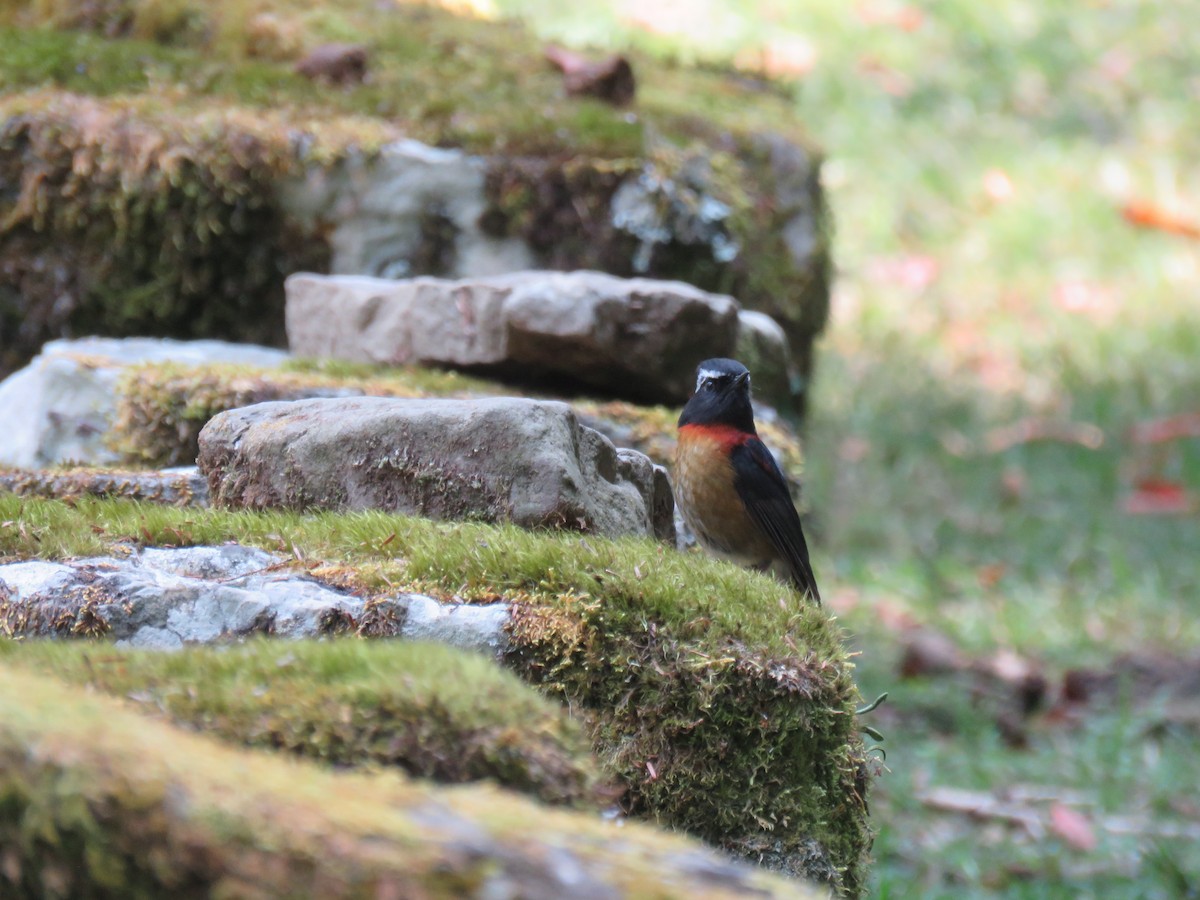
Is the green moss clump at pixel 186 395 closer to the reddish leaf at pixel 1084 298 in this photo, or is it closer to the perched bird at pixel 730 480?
the perched bird at pixel 730 480

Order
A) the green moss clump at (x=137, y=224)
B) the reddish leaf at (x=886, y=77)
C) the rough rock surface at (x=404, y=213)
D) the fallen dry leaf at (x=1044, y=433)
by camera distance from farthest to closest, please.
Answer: the reddish leaf at (x=886, y=77), the fallen dry leaf at (x=1044, y=433), the rough rock surface at (x=404, y=213), the green moss clump at (x=137, y=224)

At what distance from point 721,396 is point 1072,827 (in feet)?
9.47

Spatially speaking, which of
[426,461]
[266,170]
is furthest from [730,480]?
[266,170]

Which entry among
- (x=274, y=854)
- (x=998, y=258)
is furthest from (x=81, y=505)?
(x=998, y=258)

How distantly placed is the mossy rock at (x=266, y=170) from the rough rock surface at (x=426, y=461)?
7.71 feet

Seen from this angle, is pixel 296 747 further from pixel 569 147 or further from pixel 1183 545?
pixel 1183 545

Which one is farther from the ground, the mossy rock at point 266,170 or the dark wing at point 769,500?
the mossy rock at point 266,170

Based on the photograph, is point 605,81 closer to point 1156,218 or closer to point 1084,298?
point 1084,298

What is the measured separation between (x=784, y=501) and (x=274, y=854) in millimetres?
2812

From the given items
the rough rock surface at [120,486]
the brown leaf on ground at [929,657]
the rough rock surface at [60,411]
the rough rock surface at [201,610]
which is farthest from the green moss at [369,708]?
the brown leaf on ground at [929,657]

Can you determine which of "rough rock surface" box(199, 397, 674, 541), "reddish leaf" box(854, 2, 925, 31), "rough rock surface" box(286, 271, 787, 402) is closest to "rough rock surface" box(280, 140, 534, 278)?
"rough rock surface" box(286, 271, 787, 402)

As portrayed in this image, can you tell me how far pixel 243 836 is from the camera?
1.40 meters

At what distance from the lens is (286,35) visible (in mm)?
6121

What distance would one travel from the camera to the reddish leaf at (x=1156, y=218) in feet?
38.2
